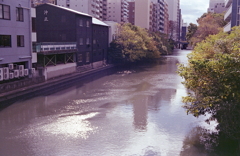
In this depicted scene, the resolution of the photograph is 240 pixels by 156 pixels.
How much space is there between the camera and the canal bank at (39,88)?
22.5 metres

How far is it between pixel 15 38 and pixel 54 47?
654 cm

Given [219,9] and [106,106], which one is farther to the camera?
[219,9]

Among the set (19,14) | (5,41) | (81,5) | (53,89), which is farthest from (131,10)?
(5,41)

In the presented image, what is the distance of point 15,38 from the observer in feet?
87.8

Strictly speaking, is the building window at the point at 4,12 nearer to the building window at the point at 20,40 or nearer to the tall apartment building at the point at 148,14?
the building window at the point at 20,40

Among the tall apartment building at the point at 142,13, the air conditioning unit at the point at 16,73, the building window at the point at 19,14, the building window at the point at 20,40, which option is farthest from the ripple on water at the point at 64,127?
the tall apartment building at the point at 142,13

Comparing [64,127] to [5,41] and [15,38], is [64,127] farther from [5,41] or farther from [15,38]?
[15,38]

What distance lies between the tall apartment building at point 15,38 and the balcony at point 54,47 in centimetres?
128

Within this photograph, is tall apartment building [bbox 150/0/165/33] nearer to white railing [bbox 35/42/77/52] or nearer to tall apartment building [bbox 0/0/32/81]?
white railing [bbox 35/42/77/52]

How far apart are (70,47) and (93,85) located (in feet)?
26.1

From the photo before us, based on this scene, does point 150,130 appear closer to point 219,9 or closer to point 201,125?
point 201,125

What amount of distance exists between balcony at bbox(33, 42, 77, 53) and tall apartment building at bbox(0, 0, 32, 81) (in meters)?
1.28

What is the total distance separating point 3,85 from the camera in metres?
23.0

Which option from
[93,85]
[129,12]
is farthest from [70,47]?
[129,12]
